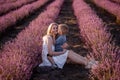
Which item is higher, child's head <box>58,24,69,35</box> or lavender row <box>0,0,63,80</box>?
child's head <box>58,24,69,35</box>

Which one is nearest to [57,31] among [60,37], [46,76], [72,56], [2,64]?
[60,37]

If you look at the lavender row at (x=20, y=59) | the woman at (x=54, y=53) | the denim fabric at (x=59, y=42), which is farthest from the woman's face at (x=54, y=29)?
the lavender row at (x=20, y=59)

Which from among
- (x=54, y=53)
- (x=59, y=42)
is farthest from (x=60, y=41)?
(x=54, y=53)

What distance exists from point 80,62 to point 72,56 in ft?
0.77

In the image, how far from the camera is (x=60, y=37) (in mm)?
6660

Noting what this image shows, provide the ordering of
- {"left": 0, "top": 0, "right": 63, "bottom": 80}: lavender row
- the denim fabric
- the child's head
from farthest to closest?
1. the denim fabric
2. the child's head
3. {"left": 0, "top": 0, "right": 63, "bottom": 80}: lavender row

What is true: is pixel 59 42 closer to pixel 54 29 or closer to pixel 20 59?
pixel 54 29

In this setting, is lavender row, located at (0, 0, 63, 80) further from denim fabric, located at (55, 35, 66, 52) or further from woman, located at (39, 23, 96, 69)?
denim fabric, located at (55, 35, 66, 52)

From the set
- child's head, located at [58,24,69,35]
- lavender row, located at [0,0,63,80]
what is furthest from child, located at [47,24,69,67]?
lavender row, located at [0,0,63,80]

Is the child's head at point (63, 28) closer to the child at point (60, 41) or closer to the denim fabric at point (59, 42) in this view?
the child at point (60, 41)

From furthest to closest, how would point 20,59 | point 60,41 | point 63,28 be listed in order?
1. point 60,41
2. point 63,28
3. point 20,59

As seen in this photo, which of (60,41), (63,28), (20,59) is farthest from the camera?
(60,41)

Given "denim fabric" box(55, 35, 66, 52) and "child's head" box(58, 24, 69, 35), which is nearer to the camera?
"child's head" box(58, 24, 69, 35)

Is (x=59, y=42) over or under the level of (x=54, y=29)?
under
